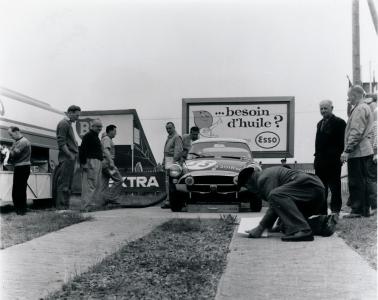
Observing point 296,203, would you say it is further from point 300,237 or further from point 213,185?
point 213,185

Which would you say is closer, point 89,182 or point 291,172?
point 291,172

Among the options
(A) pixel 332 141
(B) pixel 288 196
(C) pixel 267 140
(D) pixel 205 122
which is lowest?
(B) pixel 288 196

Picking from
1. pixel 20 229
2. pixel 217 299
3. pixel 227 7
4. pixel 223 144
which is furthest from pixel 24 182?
pixel 217 299

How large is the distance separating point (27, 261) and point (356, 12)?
5.41 m

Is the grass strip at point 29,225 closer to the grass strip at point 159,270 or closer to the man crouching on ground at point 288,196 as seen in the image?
the grass strip at point 159,270

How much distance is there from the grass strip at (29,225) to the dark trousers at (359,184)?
3830mm

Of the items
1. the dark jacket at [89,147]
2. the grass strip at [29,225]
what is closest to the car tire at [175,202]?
the dark jacket at [89,147]

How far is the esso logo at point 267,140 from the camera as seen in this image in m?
18.2

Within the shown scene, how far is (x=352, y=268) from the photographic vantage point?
4684 millimetres

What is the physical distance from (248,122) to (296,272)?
14.1 metres

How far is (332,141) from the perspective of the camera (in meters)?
8.44

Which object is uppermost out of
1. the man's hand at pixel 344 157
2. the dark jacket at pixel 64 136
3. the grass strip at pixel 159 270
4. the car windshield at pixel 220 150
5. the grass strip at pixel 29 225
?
the dark jacket at pixel 64 136

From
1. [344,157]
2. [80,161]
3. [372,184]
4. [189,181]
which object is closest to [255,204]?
[189,181]

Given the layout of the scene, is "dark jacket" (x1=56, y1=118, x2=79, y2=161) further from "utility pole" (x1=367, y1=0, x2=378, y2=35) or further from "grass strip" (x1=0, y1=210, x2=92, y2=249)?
"utility pole" (x1=367, y1=0, x2=378, y2=35)
